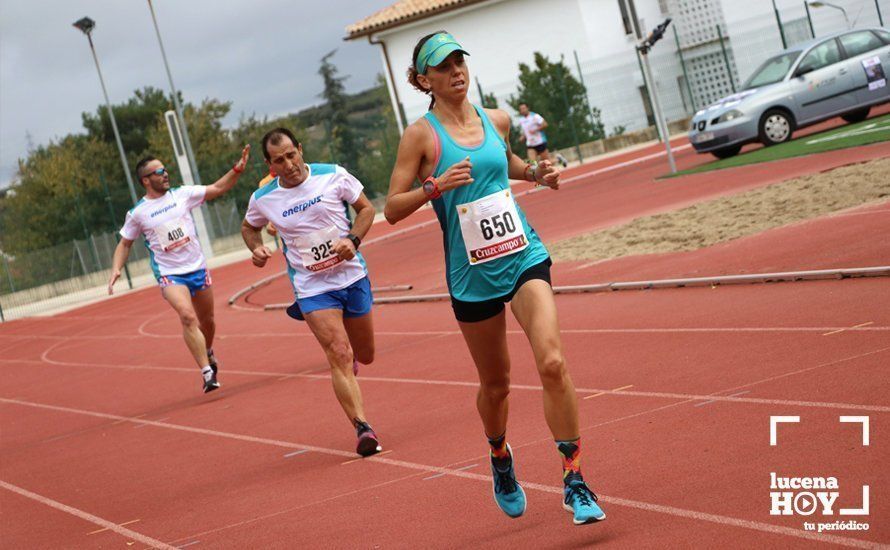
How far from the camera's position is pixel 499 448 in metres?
5.75

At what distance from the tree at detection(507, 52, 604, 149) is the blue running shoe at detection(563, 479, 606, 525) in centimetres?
3739

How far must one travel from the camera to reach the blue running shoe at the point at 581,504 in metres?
5.07

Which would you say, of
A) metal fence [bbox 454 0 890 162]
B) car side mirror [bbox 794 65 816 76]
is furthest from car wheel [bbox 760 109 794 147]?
metal fence [bbox 454 0 890 162]

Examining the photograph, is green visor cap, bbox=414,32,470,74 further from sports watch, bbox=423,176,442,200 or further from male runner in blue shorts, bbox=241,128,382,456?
male runner in blue shorts, bbox=241,128,382,456

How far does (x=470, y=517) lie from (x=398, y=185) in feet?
5.21

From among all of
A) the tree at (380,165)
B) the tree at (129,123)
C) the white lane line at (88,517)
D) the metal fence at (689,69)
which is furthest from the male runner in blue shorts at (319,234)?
the tree at (129,123)

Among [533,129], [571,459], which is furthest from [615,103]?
[571,459]

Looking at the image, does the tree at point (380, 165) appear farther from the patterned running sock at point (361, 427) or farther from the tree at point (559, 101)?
the patterned running sock at point (361, 427)

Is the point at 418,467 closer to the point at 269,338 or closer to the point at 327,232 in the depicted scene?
the point at 327,232

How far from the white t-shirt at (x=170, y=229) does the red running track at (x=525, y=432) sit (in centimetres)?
139

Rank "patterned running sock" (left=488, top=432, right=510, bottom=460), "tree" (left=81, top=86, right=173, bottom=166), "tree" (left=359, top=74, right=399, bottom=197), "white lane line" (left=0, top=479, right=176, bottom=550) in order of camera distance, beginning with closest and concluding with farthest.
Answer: "patterned running sock" (left=488, top=432, right=510, bottom=460), "white lane line" (left=0, top=479, right=176, bottom=550), "tree" (left=359, top=74, right=399, bottom=197), "tree" (left=81, top=86, right=173, bottom=166)

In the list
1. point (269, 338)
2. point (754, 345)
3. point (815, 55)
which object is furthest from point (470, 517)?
point (815, 55)

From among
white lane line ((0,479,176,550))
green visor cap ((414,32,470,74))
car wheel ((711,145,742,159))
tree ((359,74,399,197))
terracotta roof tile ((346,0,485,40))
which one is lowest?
white lane line ((0,479,176,550))

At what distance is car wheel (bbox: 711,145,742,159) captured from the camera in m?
23.5
